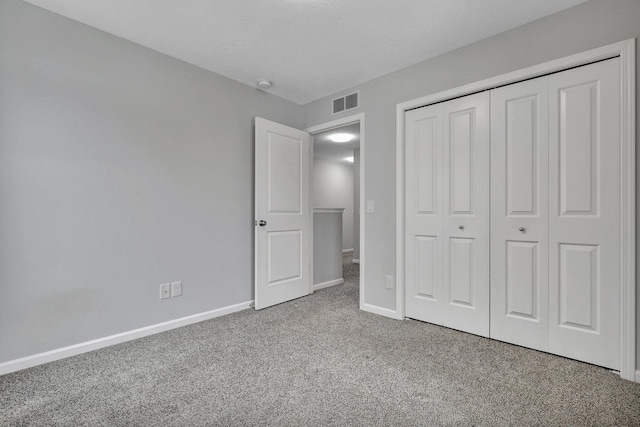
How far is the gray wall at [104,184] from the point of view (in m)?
1.97

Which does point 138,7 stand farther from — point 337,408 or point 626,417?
point 626,417

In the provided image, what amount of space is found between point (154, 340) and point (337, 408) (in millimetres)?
1678

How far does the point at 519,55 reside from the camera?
2.26 m

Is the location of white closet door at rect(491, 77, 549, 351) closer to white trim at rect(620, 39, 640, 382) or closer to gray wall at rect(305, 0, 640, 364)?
gray wall at rect(305, 0, 640, 364)

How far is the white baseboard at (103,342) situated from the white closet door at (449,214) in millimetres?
1955

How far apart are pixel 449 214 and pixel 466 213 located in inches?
5.5

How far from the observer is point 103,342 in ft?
7.48

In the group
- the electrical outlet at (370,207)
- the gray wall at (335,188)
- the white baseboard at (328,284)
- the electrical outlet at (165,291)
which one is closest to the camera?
the electrical outlet at (165,291)

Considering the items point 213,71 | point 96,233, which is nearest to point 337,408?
point 96,233

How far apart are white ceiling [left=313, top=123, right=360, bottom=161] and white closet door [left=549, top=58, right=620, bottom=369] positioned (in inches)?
126

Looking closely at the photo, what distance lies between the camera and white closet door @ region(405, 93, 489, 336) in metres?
2.46

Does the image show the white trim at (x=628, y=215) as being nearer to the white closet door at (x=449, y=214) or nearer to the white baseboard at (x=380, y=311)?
the white closet door at (x=449, y=214)

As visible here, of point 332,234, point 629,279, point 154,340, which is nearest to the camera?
point 629,279

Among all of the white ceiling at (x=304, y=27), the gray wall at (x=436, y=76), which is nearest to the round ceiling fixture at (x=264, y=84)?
the white ceiling at (x=304, y=27)
